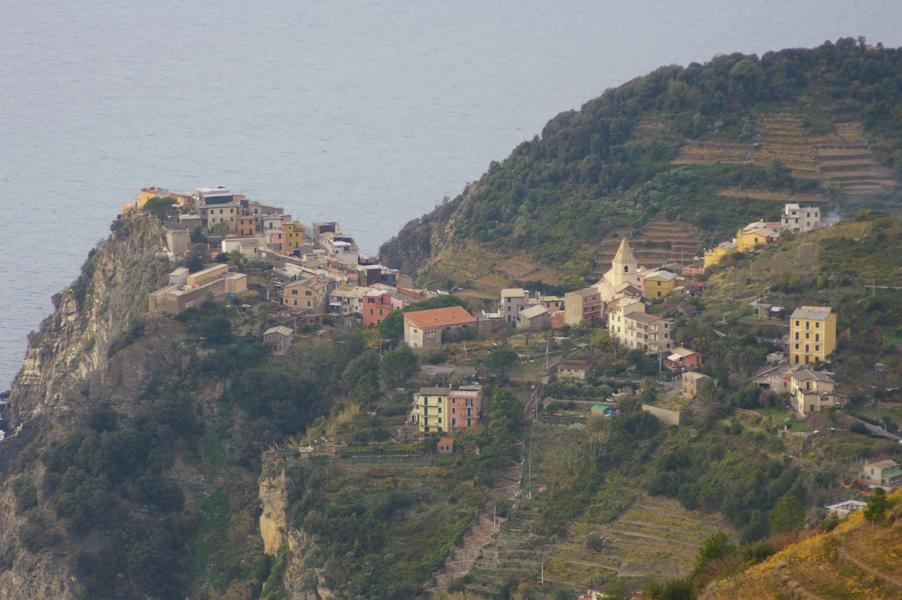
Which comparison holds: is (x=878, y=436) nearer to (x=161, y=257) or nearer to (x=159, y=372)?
(x=159, y=372)

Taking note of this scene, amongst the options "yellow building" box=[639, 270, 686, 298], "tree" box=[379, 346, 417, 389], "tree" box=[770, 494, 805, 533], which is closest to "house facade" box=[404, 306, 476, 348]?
"tree" box=[379, 346, 417, 389]

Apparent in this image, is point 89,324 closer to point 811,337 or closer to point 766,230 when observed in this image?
point 766,230

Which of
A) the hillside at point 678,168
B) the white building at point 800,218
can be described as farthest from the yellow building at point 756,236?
the hillside at point 678,168

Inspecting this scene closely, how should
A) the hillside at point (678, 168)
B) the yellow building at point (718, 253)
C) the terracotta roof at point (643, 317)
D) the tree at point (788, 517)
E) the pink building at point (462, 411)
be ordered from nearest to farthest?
the tree at point (788, 517)
the pink building at point (462, 411)
the terracotta roof at point (643, 317)
the yellow building at point (718, 253)
the hillside at point (678, 168)

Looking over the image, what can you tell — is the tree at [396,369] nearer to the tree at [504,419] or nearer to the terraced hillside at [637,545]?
the tree at [504,419]

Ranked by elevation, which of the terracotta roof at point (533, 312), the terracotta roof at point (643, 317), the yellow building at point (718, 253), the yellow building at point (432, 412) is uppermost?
the yellow building at point (718, 253)

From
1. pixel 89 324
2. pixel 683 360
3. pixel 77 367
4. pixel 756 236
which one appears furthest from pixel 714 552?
pixel 89 324
